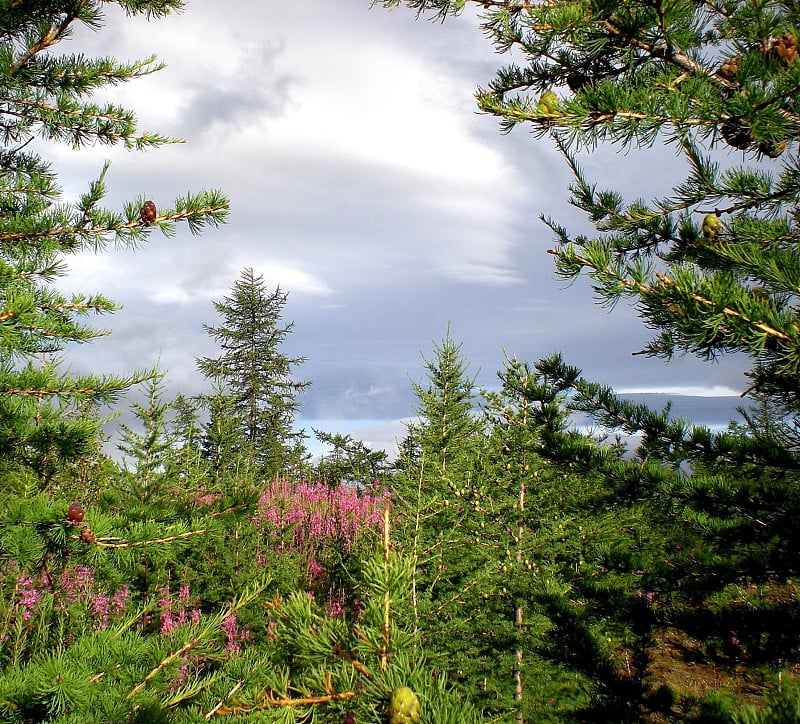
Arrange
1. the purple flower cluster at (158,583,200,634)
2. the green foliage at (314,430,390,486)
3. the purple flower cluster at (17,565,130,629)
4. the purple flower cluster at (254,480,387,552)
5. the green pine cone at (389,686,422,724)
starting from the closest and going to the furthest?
1. the green pine cone at (389,686,422,724)
2. the purple flower cluster at (17,565,130,629)
3. the purple flower cluster at (158,583,200,634)
4. the purple flower cluster at (254,480,387,552)
5. the green foliage at (314,430,390,486)

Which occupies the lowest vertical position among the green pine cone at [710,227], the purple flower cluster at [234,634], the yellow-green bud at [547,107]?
the purple flower cluster at [234,634]

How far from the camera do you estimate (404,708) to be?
0.95 meters

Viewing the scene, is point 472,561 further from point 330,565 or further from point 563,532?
point 330,565

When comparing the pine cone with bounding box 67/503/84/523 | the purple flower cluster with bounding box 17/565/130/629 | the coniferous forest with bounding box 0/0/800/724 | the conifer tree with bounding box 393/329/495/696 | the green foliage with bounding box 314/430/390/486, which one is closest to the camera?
the coniferous forest with bounding box 0/0/800/724

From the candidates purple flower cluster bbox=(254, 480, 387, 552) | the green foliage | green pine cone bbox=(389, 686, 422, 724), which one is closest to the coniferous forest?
green pine cone bbox=(389, 686, 422, 724)

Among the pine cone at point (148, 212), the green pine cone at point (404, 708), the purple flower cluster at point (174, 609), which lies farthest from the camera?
the purple flower cluster at point (174, 609)

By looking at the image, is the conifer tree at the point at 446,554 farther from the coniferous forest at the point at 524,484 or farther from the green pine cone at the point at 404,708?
the green pine cone at the point at 404,708

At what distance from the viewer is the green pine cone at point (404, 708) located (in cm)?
95

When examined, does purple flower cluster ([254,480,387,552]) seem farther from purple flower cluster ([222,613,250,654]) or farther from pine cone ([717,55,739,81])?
pine cone ([717,55,739,81])

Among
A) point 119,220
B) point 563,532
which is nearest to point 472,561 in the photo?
point 563,532

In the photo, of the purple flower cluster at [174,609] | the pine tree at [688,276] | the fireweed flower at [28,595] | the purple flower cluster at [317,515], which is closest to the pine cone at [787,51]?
the pine tree at [688,276]

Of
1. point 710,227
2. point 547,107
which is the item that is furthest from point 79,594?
point 710,227

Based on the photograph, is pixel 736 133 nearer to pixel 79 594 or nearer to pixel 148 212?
pixel 148 212

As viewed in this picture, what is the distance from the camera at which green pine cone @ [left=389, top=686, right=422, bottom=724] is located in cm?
95
